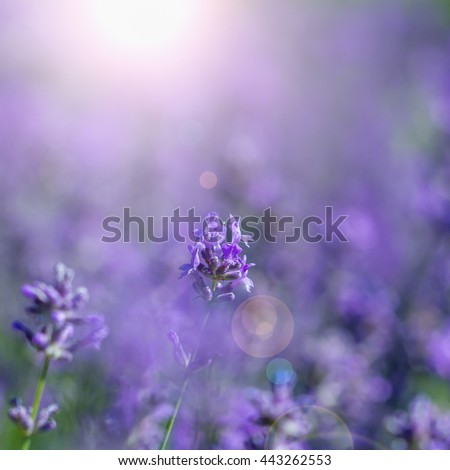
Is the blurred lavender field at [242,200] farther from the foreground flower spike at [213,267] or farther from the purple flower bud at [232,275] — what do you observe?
the purple flower bud at [232,275]

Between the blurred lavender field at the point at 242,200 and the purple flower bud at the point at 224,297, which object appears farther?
the blurred lavender field at the point at 242,200

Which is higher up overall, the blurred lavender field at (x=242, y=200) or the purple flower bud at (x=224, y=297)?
the purple flower bud at (x=224, y=297)

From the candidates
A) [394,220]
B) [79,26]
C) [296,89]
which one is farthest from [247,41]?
[394,220]

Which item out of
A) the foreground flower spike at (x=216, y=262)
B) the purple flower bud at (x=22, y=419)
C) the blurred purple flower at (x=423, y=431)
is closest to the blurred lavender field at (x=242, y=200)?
the blurred purple flower at (x=423, y=431)

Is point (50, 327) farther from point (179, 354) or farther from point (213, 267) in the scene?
point (213, 267)

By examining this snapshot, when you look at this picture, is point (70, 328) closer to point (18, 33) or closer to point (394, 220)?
point (394, 220)

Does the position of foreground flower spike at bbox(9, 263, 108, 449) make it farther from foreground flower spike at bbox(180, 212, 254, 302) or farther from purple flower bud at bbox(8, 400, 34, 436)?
foreground flower spike at bbox(180, 212, 254, 302)
